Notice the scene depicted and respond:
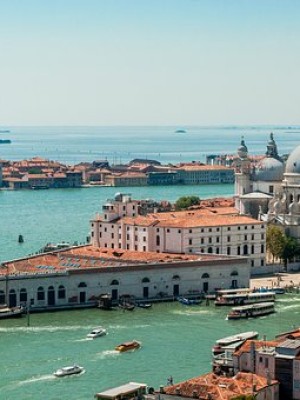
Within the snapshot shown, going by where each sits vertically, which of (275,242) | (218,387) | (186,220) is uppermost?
(186,220)

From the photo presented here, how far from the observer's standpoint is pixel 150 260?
30156 mm

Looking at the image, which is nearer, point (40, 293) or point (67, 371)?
point (67, 371)

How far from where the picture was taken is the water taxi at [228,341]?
A: 2084 cm

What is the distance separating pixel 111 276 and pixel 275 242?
23.7 feet

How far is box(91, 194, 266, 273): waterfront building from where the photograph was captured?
32.7 metres

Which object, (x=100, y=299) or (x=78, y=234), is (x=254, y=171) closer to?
(x=78, y=234)

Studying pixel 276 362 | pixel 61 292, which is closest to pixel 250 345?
pixel 276 362

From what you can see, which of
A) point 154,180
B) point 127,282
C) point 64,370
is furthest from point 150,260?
point 154,180

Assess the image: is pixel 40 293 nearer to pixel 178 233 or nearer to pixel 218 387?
pixel 178 233

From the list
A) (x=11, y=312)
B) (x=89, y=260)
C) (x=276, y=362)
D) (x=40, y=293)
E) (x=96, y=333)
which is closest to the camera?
(x=276, y=362)

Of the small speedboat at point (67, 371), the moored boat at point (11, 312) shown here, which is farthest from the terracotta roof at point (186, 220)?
the small speedboat at point (67, 371)

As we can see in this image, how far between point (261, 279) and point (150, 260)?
11.9 feet

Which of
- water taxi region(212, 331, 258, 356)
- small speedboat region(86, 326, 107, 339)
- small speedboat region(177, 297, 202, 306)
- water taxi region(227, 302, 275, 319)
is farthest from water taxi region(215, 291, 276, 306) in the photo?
water taxi region(212, 331, 258, 356)

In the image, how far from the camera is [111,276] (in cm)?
2870
